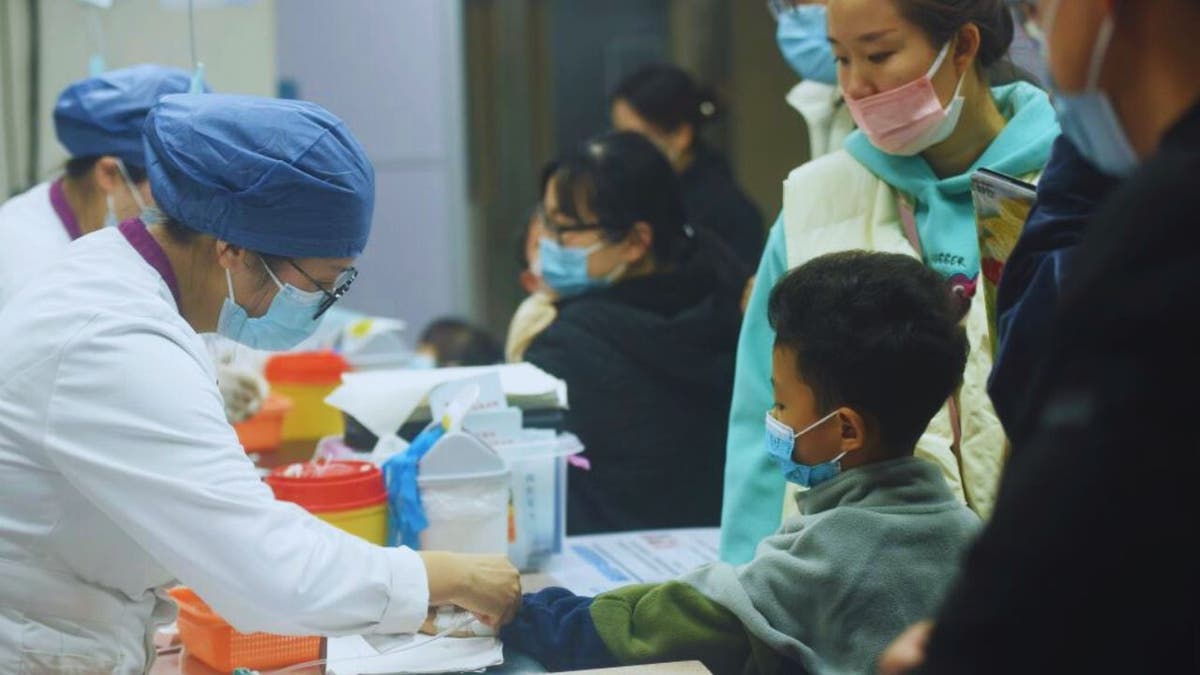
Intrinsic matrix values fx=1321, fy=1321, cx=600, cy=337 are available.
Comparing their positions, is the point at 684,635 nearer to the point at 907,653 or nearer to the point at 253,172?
the point at 907,653

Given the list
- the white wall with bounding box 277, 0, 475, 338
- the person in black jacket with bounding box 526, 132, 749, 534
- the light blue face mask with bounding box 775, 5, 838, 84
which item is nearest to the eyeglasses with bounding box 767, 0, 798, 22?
the light blue face mask with bounding box 775, 5, 838, 84

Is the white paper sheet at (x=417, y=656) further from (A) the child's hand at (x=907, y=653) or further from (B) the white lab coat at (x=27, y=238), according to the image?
(B) the white lab coat at (x=27, y=238)

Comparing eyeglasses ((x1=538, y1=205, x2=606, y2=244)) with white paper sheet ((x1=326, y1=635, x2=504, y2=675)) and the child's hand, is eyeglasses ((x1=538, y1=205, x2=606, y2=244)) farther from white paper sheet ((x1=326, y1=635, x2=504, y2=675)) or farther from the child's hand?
the child's hand

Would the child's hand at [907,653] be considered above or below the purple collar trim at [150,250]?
below

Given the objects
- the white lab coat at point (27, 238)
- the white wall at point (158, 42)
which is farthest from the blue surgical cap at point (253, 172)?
the white wall at point (158, 42)

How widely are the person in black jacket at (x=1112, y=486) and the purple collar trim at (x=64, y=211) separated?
1.97 meters

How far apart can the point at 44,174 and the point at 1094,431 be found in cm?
318

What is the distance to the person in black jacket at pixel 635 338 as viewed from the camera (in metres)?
2.42

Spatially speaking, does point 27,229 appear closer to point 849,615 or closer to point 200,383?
point 200,383

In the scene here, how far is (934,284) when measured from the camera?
5.15ft

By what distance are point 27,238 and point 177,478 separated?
1217 millimetres

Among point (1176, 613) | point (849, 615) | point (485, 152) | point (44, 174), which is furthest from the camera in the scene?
point (485, 152)

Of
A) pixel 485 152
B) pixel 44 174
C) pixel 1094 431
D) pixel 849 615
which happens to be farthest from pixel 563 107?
pixel 1094 431

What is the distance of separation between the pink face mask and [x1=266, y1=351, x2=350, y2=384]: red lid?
1.49 metres
